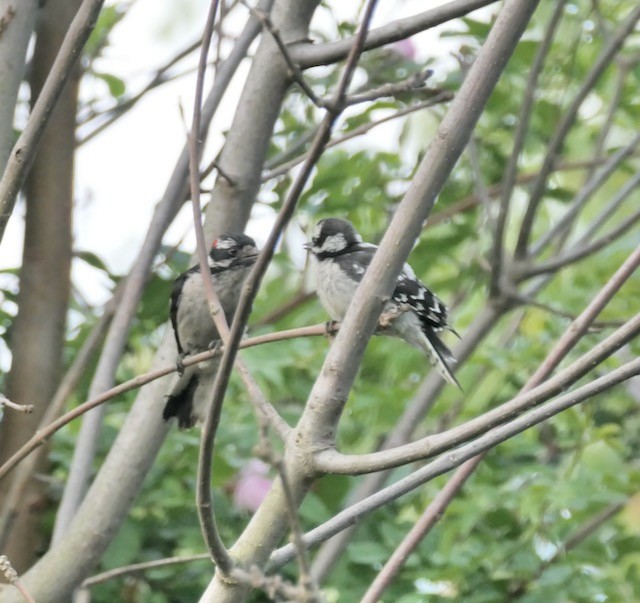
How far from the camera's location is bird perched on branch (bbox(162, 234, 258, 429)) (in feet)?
11.1

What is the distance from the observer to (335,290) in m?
4.05

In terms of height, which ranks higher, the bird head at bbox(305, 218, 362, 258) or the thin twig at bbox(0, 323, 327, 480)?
the bird head at bbox(305, 218, 362, 258)

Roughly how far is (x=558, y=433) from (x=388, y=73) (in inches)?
64.4

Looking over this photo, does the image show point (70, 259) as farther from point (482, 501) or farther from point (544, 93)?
point (544, 93)

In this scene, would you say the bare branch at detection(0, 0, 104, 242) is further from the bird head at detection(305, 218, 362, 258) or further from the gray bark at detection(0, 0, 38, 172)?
the bird head at detection(305, 218, 362, 258)

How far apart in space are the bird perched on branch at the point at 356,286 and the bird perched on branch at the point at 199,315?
35cm

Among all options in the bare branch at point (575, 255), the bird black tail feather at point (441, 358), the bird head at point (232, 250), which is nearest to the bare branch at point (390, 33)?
the bird head at point (232, 250)

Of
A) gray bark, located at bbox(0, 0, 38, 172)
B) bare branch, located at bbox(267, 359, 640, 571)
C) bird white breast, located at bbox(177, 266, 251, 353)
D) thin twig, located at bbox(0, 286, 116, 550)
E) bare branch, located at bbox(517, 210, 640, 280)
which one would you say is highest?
bare branch, located at bbox(517, 210, 640, 280)

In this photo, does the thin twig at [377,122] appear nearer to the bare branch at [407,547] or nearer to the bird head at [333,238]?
the bird head at [333,238]

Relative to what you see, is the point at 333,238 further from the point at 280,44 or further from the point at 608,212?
the point at 280,44

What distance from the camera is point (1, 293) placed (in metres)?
3.59

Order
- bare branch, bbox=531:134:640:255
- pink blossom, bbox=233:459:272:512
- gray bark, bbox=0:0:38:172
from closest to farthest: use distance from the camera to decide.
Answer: gray bark, bbox=0:0:38:172, pink blossom, bbox=233:459:272:512, bare branch, bbox=531:134:640:255

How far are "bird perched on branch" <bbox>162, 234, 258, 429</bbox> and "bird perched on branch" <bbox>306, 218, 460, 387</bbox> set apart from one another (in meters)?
0.35

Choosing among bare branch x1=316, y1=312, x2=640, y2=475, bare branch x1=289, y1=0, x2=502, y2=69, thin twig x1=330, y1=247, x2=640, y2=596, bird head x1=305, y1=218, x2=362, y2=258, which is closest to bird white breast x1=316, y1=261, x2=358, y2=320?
bird head x1=305, y1=218, x2=362, y2=258
